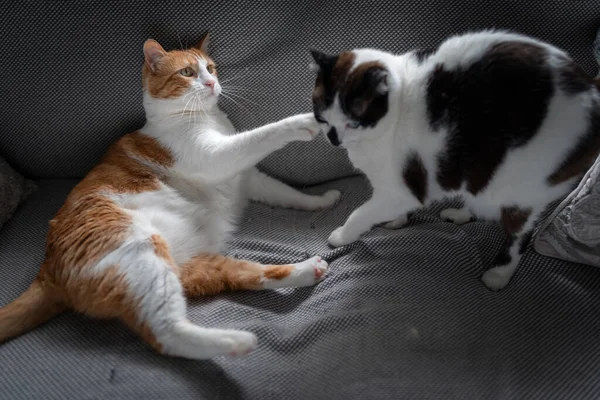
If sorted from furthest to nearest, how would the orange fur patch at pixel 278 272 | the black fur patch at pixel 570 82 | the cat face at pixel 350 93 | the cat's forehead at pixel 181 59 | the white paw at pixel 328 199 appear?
the white paw at pixel 328 199 < the cat's forehead at pixel 181 59 < the orange fur patch at pixel 278 272 < the cat face at pixel 350 93 < the black fur patch at pixel 570 82

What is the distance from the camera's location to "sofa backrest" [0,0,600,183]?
138 cm

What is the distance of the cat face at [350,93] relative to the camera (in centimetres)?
112

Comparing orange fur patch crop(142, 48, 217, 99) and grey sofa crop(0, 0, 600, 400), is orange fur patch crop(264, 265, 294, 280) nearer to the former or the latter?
grey sofa crop(0, 0, 600, 400)

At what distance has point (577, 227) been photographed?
123 cm

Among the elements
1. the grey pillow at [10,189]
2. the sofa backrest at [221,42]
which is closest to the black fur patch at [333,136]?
the sofa backrest at [221,42]

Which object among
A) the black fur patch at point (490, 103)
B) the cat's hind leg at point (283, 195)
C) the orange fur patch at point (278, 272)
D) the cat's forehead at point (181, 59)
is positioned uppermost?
the cat's forehead at point (181, 59)

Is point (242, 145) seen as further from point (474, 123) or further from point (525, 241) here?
point (525, 241)

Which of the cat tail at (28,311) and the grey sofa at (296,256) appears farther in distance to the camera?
the cat tail at (28,311)

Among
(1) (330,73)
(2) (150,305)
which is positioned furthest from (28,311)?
(1) (330,73)

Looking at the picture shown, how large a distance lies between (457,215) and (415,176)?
0.40 metres

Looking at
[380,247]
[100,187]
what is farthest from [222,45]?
[380,247]

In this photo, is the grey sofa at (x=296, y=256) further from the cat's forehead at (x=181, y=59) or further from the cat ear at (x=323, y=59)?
the cat ear at (x=323, y=59)

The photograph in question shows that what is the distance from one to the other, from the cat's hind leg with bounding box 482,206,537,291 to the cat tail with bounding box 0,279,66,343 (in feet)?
4.48

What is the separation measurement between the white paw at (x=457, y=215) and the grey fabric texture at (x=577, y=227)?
238 millimetres
